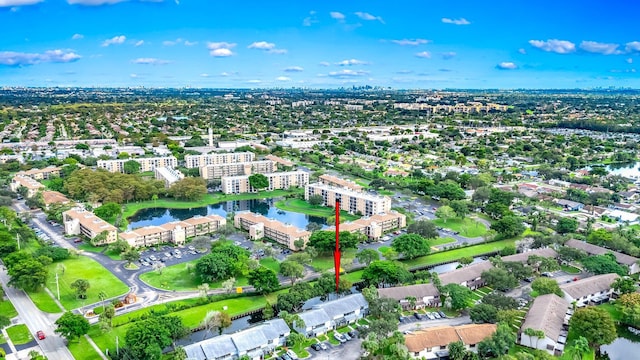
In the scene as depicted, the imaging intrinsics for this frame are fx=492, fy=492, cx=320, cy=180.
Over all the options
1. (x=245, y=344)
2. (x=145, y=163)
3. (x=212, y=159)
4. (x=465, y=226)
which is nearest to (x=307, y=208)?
(x=465, y=226)

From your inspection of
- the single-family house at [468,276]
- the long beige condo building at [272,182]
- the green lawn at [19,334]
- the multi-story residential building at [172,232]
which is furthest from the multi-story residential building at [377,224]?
the green lawn at [19,334]

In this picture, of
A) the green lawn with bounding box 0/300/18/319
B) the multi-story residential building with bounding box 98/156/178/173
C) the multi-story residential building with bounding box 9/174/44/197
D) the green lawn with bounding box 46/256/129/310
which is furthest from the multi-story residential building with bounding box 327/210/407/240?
the multi-story residential building with bounding box 98/156/178/173

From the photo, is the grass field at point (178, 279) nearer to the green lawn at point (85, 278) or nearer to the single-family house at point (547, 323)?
the green lawn at point (85, 278)

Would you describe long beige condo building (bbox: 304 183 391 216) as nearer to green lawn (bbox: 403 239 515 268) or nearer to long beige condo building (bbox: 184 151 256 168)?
green lawn (bbox: 403 239 515 268)

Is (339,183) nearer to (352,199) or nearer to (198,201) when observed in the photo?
(352,199)

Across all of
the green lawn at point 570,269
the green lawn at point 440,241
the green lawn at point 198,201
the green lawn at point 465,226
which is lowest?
the green lawn at point 570,269

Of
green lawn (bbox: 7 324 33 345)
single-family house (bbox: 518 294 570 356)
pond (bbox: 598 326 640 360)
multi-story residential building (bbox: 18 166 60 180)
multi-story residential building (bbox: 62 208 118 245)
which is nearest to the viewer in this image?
single-family house (bbox: 518 294 570 356)
